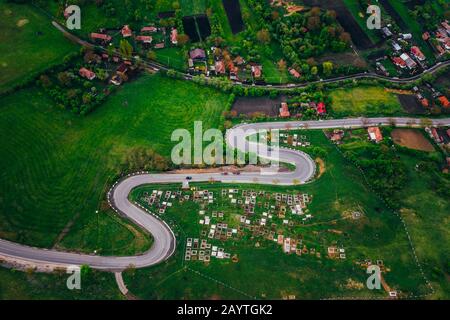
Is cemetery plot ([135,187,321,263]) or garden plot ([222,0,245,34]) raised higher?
garden plot ([222,0,245,34])

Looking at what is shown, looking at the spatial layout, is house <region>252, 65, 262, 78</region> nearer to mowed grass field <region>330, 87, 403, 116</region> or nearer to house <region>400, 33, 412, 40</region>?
mowed grass field <region>330, 87, 403, 116</region>

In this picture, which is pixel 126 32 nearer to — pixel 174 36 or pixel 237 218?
pixel 174 36

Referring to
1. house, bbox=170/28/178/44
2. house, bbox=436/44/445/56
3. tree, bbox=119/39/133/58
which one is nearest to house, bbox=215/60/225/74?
house, bbox=170/28/178/44

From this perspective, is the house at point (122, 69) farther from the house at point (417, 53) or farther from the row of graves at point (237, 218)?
the house at point (417, 53)

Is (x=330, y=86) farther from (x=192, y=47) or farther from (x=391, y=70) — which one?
(x=192, y=47)

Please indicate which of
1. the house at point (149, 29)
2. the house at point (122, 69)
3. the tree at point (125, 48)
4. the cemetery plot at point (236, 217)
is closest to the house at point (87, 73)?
the house at point (122, 69)

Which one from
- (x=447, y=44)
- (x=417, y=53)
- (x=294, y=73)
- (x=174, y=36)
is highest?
(x=447, y=44)

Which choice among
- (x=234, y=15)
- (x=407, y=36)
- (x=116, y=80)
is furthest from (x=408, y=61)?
(x=116, y=80)
